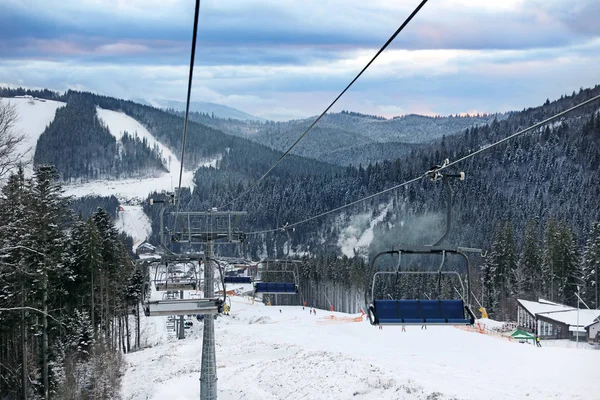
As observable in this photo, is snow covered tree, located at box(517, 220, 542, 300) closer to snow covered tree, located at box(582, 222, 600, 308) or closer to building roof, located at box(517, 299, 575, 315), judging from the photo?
snow covered tree, located at box(582, 222, 600, 308)

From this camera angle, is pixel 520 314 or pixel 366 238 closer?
pixel 520 314

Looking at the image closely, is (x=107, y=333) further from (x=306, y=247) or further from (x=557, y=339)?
(x=306, y=247)

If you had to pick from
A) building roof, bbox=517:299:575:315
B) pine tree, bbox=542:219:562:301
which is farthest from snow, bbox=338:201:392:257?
building roof, bbox=517:299:575:315

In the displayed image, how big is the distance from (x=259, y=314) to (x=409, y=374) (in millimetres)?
49927

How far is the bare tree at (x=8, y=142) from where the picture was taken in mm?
16344

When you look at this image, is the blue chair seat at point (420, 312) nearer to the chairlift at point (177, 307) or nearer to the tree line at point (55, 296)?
the chairlift at point (177, 307)

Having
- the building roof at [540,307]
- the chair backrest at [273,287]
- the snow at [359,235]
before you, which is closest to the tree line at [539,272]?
the building roof at [540,307]

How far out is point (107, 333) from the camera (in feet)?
160

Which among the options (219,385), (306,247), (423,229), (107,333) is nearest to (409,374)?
(219,385)

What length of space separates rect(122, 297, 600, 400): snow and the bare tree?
17.7 metres

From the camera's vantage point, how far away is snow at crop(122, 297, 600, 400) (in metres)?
25.8

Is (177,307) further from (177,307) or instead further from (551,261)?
(551,261)

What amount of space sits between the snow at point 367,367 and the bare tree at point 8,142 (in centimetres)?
1769

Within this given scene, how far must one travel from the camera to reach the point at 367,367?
31.5 meters
